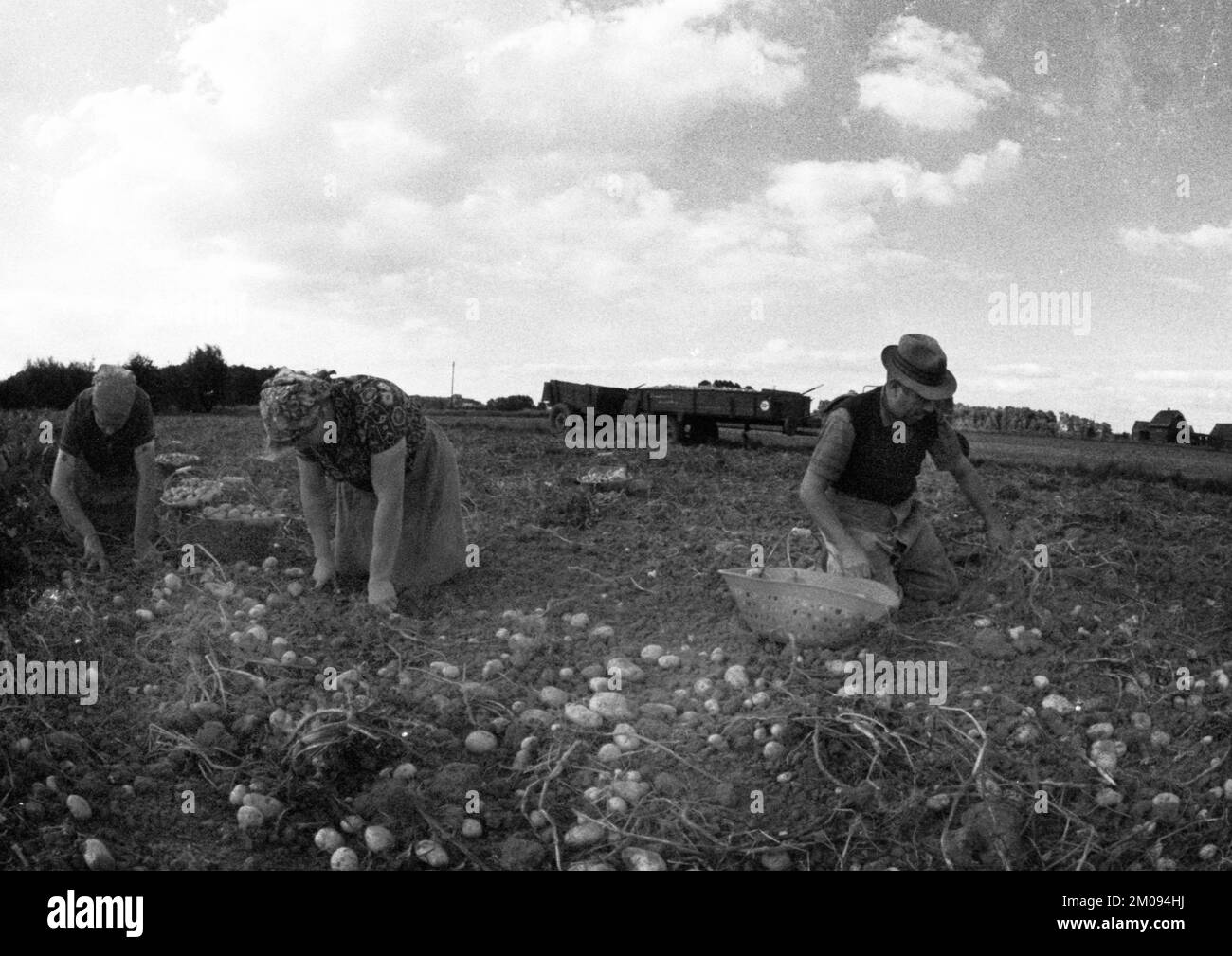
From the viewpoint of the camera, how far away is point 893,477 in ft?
12.2

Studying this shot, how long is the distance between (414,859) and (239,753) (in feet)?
2.21

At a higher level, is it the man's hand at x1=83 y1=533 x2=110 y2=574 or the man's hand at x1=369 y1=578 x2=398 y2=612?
the man's hand at x1=83 y1=533 x2=110 y2=574

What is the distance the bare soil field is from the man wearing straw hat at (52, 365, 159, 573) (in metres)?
0.17

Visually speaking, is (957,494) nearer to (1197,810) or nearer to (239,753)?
(1197,810)

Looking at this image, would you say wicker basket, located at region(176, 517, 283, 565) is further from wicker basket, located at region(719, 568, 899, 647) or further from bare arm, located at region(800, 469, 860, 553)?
bare arm, located at region(800, 469, 860, 553)

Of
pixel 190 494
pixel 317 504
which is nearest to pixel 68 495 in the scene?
pixel 190 494

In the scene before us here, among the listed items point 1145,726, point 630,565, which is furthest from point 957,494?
point 1145,726

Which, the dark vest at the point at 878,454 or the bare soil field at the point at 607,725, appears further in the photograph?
the dark vest at the point at 878,454

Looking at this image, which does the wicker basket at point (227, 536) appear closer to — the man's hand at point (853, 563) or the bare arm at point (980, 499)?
the man's hand at point (853, 563)

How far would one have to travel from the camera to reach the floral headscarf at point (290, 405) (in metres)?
3.39

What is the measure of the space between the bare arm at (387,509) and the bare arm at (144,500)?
1178mm

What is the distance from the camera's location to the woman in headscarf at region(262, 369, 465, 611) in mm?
3473

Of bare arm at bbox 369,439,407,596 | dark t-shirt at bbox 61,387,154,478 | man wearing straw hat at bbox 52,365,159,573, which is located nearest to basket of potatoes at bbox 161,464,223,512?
man wearing straw hat at bbox 52,365,159,573

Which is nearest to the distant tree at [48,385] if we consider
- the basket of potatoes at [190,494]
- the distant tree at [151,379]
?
the distant tree at [151,379]
